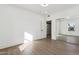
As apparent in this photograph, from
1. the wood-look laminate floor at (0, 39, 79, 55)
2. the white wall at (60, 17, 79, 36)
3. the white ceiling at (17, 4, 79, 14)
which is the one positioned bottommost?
the wood-look laminate floor at (0, 39, 79, 55)

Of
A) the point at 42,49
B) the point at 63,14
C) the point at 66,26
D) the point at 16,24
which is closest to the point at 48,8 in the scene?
the point at 63,14

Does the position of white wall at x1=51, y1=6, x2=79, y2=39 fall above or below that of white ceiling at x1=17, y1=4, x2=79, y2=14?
below

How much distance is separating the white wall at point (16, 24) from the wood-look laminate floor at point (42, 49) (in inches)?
4.5

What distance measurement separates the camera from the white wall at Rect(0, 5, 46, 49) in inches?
63.9

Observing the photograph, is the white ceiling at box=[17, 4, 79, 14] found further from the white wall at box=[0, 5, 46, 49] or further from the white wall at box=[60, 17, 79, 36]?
the white wall at box=[60, 17, 79, 36]

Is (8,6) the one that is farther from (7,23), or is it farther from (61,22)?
(61,22)

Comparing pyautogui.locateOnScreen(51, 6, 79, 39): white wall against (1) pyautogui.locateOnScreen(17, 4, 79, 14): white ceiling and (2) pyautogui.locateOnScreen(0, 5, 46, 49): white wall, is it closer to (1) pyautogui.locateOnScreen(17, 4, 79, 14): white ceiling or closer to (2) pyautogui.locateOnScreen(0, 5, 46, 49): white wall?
(1) pyautogui.locateOnScreen(17, 4, 79, 14): white ceiling

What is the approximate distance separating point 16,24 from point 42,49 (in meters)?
0.69

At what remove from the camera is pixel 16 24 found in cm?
170

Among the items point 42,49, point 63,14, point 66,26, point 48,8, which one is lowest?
point 42,49

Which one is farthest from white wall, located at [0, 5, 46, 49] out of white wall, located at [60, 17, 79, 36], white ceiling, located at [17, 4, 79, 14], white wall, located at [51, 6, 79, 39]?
white wall, located at [60, 17, 79, 36]

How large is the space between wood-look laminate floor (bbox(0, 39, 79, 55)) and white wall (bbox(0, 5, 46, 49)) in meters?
0.11

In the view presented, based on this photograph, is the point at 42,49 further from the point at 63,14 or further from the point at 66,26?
the point at 63,14

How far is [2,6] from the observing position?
65.4 inches
